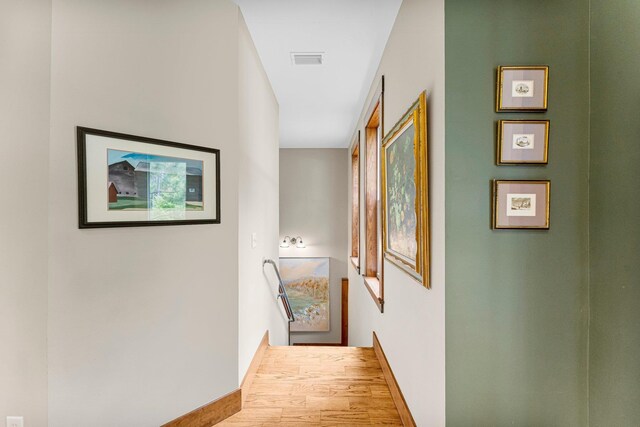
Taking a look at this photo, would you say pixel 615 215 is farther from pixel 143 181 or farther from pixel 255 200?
pixel 255 200

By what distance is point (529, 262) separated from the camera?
136 centimetres

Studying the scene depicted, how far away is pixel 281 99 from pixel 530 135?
2826mm

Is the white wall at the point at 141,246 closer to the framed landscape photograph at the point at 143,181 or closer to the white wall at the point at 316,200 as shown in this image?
the framed landscape photograph at the point at 143,181

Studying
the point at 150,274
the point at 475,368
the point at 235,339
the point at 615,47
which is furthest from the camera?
the point at 235,339

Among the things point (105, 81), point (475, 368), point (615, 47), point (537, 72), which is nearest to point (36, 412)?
point (105, 81)

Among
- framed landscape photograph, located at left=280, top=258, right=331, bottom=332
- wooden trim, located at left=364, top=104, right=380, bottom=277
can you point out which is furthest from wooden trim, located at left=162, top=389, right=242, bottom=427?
framed landscape photograph, located at left=280, top=258, right=331, bottom=332

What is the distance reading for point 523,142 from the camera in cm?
136

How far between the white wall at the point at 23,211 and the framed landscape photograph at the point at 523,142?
6.25 ft

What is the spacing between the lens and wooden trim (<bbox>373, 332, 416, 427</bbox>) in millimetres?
1883

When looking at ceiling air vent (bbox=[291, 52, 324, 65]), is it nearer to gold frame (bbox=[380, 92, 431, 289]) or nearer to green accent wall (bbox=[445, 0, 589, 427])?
gold frame (bbox=[380, 92, 431, 289])

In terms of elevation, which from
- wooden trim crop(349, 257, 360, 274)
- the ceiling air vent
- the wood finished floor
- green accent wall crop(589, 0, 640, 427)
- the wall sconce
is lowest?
the wood finished floor

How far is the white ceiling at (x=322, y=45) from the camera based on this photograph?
2.11m

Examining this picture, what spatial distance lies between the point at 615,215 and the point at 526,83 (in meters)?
0.59

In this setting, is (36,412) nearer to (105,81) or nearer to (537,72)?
(105,81)
